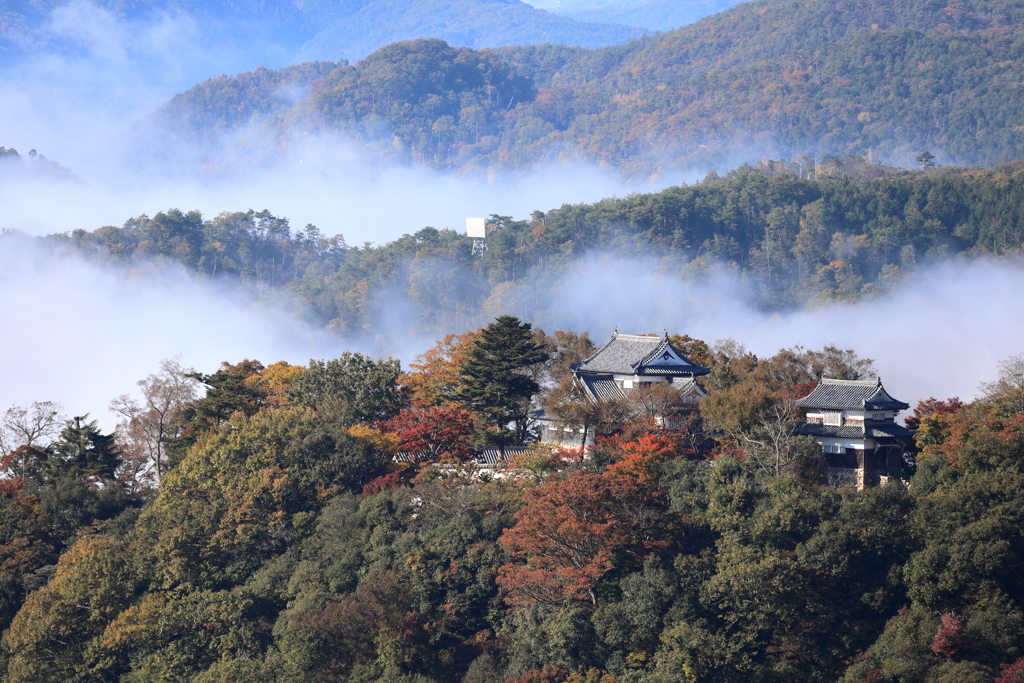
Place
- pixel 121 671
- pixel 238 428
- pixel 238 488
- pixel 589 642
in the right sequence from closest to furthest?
pixel 589 642 < pixel 121 671 < pixel 238 488 < pixel 238 428

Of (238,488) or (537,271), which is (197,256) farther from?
(238,488)

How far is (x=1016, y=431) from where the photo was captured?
2958cm

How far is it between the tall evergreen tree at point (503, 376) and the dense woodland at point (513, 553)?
98mm

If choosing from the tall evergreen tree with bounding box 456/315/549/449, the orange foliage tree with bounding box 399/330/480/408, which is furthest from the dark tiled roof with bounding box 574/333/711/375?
the orange foliage tree with bounding box 399/330/480/408

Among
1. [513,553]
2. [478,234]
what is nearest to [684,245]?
[478,234]

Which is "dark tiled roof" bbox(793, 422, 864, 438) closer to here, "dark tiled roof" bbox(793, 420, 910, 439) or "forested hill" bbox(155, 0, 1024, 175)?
"dark tiled roof" bbox(793, 420, 910, 439)

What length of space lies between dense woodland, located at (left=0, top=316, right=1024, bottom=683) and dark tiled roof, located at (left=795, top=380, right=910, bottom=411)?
3.76ft

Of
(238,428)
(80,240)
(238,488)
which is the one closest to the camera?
(238,488)

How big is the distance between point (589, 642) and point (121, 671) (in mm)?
13334

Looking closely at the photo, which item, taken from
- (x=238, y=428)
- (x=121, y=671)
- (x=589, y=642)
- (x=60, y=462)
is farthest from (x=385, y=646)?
(x=60, y=462)

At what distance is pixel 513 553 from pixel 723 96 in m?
139

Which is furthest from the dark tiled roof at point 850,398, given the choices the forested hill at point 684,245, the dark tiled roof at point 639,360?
the forested hill at point 684,245

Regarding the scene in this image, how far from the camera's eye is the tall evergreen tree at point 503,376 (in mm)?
37406

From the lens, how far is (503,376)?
123 ft
